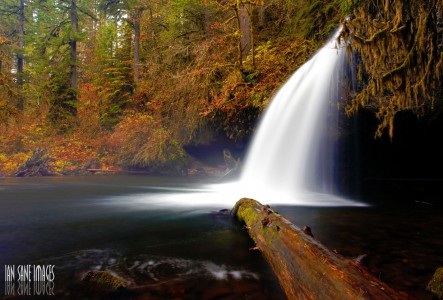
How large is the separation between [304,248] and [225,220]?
2.95 meters

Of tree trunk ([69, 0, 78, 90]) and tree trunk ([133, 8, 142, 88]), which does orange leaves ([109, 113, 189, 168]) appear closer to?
tree trunk ([133, 8, 142, 88])

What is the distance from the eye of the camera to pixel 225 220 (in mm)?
5590

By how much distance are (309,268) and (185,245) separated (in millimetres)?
2078

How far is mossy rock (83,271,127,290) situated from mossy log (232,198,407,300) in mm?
1515

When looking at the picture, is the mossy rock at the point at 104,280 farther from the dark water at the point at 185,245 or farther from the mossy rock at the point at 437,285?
the mossy rock at the point at 437,285

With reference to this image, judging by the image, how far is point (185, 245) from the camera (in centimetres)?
411

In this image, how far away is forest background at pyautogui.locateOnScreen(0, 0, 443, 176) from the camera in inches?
227

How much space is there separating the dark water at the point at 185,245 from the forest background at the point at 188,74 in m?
2.66

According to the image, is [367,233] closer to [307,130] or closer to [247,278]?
[247,278]

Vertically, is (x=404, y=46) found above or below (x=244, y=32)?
below

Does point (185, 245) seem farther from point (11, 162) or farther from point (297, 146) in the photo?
point (11, 162)

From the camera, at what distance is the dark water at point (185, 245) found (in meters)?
2.85

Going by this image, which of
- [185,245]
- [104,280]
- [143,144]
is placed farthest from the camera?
[143,144]

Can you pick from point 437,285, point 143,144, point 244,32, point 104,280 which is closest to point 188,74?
point 244,32
